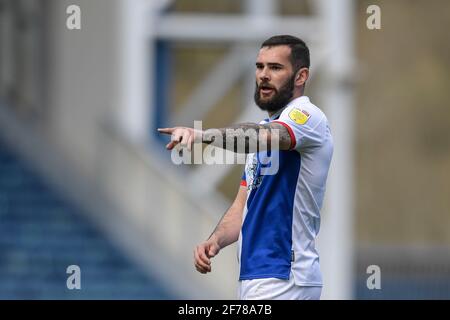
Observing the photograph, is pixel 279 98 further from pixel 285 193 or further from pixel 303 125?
pixel 285 193

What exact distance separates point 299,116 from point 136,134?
9299 mm

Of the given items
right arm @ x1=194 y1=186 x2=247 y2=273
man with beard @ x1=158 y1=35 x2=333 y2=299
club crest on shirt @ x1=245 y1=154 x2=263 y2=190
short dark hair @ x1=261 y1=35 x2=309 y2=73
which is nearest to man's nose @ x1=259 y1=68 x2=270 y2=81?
man with beard @ x1=158 y1=35 x2=333 y2=299

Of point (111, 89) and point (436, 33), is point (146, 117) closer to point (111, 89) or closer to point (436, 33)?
point (111, 89)

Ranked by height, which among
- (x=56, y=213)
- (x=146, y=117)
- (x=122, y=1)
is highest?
(x=122, y=1)

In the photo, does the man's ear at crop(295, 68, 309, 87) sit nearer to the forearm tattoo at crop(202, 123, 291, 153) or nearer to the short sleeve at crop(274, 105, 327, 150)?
the short sleeve at crop(274, 105, 327, 150)

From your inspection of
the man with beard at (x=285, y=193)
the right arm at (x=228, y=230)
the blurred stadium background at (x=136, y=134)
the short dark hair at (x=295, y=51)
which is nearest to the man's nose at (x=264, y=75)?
the man with beard at (x=285, y=193)

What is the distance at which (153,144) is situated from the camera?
1597 centimetres

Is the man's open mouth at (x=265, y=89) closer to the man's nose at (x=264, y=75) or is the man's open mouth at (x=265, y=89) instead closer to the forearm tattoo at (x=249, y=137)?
the man's nose at (x=264, y=75)

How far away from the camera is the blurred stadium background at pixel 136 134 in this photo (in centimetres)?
1512

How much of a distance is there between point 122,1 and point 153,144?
1559mm

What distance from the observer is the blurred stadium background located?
15.1 m

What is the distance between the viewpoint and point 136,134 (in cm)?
1588
